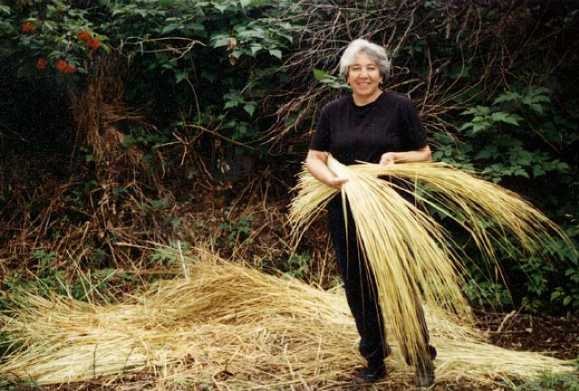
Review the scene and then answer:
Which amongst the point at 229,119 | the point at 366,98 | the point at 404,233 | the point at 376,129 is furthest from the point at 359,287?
Answer: the point at 229,119

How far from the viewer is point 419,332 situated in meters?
2.15

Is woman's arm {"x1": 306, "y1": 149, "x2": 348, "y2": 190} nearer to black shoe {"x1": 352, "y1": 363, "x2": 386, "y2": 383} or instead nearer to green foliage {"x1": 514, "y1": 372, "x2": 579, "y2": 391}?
black shoe {"x1": 352, "y1": 363, "x2": 386, "y2": 383}

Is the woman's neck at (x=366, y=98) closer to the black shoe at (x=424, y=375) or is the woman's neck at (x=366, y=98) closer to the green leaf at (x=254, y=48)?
the black shoe at (x=424, y=375)

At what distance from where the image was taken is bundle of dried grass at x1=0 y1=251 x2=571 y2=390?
2547mm

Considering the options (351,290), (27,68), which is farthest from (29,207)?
(351,290)

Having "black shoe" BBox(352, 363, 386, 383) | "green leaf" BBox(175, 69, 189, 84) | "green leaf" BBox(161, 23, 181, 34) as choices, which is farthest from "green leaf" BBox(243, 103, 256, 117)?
"black shoe" BBox(352, 363, 386, 383)

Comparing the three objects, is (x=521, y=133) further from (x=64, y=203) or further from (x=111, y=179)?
(x=64, y=203)

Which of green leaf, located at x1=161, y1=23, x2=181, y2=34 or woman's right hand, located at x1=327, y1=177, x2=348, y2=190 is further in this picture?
green leaf, located at x1=161, y1=23, x2=181, y2=34

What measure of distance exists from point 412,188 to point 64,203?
277 cm

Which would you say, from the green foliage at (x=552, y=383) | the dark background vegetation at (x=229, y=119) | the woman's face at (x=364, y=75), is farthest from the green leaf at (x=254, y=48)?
the green foliage at (x=552, y=383)

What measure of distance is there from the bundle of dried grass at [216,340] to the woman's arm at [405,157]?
895mm

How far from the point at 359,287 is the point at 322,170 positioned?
481 mm

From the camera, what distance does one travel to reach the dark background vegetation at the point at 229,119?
11.4 ft

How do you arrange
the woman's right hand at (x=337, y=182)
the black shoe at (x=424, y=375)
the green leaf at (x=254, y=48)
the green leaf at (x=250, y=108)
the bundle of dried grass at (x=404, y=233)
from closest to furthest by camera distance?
the bundle of dried grass at (x=404, y=233) → the woman's right hand at (x=337, y=182) → the black shoe at (x=424, y=375) → the green leaf at (x=254, y=48) → the green leaf at (x=250, y=108)
